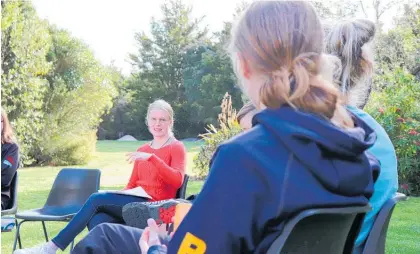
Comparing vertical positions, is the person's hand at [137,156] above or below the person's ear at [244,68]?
below

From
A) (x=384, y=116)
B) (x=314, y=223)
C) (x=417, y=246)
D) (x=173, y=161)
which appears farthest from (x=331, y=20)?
(x=384, y=116)

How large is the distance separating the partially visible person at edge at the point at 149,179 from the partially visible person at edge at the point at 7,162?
2.82ft

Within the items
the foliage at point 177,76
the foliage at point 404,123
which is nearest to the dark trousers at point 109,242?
the foliage at point 404,123

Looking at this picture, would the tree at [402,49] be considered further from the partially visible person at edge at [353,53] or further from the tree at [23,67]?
the partially visible person at edge at [353,53]

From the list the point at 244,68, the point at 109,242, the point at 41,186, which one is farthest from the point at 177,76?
the point at 244,68

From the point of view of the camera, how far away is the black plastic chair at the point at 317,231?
1188 millimetres

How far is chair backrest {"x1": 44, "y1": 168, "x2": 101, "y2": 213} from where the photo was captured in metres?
4.42

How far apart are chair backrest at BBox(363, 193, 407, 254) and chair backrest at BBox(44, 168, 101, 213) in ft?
9.51

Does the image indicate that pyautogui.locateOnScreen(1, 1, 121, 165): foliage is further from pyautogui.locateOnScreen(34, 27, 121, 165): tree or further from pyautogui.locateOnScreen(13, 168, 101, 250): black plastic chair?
pyautogui.locateOnScreen(13, 168, 101, 250): black plastic chair

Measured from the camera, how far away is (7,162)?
175 inches

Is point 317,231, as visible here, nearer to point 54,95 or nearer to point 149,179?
point 149,179

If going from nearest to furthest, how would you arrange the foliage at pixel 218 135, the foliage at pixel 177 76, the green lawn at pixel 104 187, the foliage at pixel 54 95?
the green lawn at pixel 104 187 < the foliage at pixel 218 135 < the foliage at pixel 54 95 < the foliage at pixel 177 76

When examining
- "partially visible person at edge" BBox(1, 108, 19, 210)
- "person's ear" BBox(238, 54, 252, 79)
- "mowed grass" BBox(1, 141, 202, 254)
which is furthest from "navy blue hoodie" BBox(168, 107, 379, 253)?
"mowed grass" BBox(1, 141, 202, 254)

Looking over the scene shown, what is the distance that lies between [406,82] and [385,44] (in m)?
6.49
